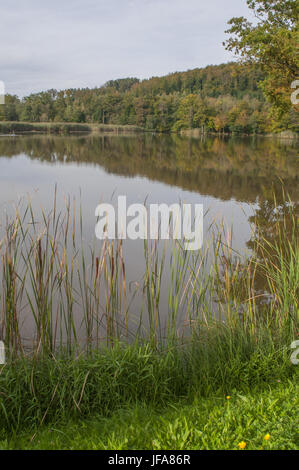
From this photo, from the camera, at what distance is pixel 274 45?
11.8 meters

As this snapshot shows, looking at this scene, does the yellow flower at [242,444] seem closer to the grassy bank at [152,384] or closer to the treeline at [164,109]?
the grassy bank at [152,384]

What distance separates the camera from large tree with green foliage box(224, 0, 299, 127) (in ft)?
38.3

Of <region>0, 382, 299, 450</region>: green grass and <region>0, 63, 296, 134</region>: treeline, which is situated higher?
<region>0, 63, 296, 134</region>: treeline

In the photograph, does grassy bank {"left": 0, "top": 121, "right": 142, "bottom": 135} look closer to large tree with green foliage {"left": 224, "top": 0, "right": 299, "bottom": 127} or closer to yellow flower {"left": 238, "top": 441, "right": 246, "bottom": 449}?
large tree with green foliage {"left": 224, "top": 0, "right": 299, "bottom": 127}

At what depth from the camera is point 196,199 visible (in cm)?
1027

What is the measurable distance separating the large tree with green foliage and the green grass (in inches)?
421

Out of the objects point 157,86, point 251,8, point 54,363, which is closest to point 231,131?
point 157,86

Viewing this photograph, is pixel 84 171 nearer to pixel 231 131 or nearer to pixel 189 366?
pixel 189 366

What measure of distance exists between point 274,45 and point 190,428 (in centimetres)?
1228

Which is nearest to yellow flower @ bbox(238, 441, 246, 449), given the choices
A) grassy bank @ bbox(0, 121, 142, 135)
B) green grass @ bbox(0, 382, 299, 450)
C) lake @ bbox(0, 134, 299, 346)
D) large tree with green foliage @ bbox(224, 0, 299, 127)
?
green grass @ bbox(0, 382, 299, 450)

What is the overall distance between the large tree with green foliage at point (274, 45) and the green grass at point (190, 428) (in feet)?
35.1

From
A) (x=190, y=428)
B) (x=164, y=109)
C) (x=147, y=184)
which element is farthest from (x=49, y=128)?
(x=190, y=428)

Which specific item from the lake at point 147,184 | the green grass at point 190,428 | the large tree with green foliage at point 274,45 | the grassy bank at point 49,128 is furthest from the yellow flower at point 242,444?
the grassy bank at point 49,128

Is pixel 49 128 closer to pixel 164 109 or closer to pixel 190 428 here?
pixel 164 109
